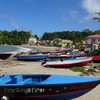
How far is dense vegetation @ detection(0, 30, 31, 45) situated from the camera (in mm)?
160875

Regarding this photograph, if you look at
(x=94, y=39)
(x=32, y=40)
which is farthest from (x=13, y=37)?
(x=94, y=39)

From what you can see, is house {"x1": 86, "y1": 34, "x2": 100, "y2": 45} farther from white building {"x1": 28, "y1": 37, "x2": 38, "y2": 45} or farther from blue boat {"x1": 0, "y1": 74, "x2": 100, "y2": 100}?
white building {"x1": 28, "y1": 37, "x2": 38, "y2": 45}

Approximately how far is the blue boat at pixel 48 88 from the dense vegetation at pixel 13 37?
145 m

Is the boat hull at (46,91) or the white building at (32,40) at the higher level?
the white building at (32,40)

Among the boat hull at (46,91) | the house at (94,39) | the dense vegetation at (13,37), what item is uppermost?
the dense vegetation at (13,37)

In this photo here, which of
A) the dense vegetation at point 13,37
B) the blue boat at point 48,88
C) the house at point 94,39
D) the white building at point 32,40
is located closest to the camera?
the blue boat at point 48,88

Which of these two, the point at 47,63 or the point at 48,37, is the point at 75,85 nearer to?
the point at 47,63

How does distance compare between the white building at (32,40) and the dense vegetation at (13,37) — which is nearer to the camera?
the dense vegetation at (13,37)

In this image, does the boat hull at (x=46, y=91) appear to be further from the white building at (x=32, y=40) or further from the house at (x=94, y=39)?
the white building at (x=32, y=40)

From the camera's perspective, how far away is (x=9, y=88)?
13.3 meters

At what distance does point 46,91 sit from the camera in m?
13.4

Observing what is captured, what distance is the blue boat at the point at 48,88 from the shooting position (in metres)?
13.3

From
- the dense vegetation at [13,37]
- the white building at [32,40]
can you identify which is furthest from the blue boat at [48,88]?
the white building at [32,40]

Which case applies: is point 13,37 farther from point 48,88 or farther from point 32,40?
point 48,88
